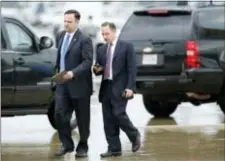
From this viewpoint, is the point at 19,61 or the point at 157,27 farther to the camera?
the point at 157,27

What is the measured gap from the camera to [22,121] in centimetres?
1460

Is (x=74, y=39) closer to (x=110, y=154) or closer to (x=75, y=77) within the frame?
(x=75, y=77)

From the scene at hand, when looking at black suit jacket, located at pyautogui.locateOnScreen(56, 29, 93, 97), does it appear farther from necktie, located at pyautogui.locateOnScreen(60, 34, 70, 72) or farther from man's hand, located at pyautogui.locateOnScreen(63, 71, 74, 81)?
man's hand, located at pyautogui.locateOnScreen(63, 71, 74, 81)

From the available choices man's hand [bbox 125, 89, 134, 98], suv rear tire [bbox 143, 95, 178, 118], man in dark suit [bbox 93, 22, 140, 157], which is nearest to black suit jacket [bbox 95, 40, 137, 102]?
man in dark suit [bbox 93, 22, 140, 157]

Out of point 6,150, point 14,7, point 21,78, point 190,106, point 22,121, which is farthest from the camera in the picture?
point 14,7

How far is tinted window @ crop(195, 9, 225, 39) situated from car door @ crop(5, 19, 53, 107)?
284 centimetres

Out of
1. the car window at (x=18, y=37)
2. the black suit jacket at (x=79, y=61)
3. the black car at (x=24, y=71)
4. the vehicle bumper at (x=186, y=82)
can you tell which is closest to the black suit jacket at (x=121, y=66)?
the black suit jacket at (x=79, y=61)

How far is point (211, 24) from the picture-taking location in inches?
548

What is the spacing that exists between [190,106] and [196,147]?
246 inches

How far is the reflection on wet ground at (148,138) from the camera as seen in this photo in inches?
407

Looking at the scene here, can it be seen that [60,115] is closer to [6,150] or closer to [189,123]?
[6,150]

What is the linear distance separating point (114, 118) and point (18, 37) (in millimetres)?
3181

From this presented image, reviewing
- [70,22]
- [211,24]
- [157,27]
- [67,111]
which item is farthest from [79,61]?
[211,24]

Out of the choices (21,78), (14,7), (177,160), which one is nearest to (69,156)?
(177,160)
